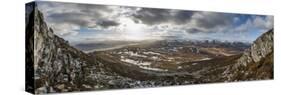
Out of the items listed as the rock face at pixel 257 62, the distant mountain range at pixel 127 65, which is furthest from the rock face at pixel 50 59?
the rock face at pixel 257 62

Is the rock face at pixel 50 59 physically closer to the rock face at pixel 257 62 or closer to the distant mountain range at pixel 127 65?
the distant mountain range at pixel 127 65

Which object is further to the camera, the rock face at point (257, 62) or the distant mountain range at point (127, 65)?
the rock face at point (257, 62)

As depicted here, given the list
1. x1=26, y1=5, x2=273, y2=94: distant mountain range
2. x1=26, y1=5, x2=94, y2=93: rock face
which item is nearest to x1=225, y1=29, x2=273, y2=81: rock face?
x1=26, y1=5, x2=273, y2=94: distant mountain range

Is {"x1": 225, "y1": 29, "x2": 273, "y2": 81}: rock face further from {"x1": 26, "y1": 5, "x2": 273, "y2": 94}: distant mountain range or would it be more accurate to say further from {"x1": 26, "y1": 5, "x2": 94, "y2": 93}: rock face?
{"x1": 26, "y1": 5, "x2": 94, "y2": 93}: rock face

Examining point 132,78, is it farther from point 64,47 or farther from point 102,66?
point 64,47

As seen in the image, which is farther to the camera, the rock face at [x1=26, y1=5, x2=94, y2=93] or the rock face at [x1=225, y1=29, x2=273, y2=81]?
the rock face at [x1=225, y1=29, x2=273, y2=81]

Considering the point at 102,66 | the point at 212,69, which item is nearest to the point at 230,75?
the point at 212,69

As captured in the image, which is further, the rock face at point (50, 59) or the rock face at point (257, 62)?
the rock face at point (257, 62)

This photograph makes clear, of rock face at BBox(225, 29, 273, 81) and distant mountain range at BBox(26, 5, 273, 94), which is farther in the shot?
rock face at BBox(225, 29, 273, 81)
